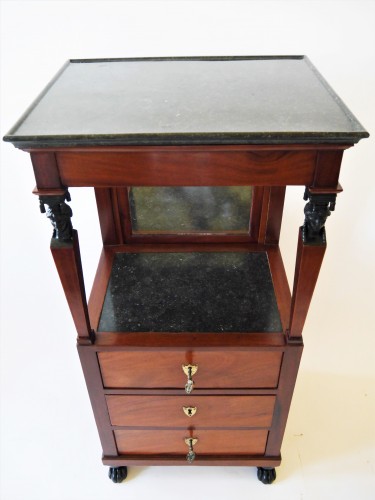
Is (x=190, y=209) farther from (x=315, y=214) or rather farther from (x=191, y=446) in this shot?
(x=191, y=446)

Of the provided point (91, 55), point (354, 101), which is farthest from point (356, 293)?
point (91, 55)

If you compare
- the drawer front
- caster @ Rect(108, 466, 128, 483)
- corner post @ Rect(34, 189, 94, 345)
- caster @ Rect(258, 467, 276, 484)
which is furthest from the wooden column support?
caster @ Rect(258, 467, 276, 484)

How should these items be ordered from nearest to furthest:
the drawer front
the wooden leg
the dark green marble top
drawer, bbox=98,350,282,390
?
the dark green marble top < the wooden leg < drawer, bbox=98,350,282,390 < the drawer front

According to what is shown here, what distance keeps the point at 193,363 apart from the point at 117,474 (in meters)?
0.43

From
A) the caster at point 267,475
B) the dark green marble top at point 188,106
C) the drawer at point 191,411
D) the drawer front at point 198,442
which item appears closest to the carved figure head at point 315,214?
the dark green marble top at point 188,106

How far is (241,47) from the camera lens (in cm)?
→ 125

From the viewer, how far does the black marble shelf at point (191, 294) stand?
3.28ft

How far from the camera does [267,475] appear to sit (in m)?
1.19

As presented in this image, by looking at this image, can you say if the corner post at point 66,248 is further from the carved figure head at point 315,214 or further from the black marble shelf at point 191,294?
the carved figure head at point 315,214

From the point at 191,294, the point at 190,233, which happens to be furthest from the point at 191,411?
the point at 190,233

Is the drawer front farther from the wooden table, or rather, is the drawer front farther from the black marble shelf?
the black marble shelf

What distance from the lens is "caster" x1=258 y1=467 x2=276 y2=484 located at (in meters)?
1.19

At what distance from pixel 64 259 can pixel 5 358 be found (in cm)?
80

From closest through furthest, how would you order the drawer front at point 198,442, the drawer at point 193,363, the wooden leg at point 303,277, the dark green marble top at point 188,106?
the dark green marble top at point 188,106 < the wooden leg at point 303,277 < the drawer at point 193,363 < the drawer front at point 198,442
